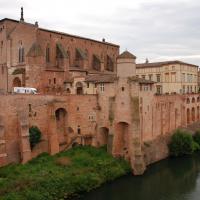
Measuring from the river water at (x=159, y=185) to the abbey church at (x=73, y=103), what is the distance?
1.82 meters

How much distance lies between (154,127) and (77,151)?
11.0m

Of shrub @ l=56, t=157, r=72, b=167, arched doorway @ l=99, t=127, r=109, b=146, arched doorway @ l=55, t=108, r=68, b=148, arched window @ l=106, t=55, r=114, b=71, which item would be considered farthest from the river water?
arched window @ l=106, t=55, r=114, b=71

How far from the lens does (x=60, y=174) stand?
32125 millimetres

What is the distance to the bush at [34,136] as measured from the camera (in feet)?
114

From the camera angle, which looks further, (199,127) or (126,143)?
(199,127)

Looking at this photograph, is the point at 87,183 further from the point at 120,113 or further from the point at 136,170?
the point at 120,113

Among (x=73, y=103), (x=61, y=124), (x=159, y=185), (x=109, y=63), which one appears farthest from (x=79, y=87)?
(x=109, y=63)

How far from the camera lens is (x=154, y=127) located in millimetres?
44312

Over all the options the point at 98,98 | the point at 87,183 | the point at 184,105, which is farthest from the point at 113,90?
the point at 184,105

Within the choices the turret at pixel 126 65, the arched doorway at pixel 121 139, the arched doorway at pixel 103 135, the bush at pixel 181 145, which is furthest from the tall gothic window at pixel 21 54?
the bush at pixel 181 145

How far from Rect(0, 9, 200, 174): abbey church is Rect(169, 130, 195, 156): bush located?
103 centimetres

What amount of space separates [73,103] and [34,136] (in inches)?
266

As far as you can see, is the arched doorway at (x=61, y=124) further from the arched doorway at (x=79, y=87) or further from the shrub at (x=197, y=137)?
the shrub at (x=197, y=137)

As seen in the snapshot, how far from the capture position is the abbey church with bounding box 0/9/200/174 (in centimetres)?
3450
